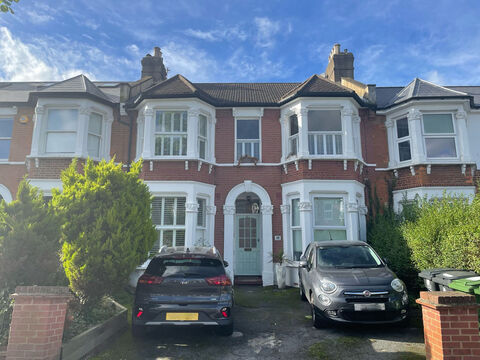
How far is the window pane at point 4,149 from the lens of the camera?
11.8 meters

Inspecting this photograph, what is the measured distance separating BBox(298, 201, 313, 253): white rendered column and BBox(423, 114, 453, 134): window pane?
5171 mm

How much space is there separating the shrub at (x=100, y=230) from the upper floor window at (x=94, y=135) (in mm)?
5511

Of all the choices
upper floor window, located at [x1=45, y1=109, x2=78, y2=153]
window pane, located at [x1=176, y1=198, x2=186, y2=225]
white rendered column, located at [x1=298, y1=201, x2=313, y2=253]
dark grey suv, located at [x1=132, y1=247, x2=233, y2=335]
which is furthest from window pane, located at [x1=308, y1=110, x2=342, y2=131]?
upper floor window, located at [x1=45, y1=109, x2=78, y2=153]

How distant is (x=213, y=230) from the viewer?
36.1 ft

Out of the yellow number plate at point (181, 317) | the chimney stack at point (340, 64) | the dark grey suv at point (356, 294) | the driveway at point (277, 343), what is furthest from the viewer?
the chimney stack at point (340, 64)

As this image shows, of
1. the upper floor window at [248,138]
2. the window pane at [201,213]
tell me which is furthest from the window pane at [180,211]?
the upper floor window at [248,138]

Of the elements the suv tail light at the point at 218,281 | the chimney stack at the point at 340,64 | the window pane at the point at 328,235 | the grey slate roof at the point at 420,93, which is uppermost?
the chimney stack at the point at 340,64

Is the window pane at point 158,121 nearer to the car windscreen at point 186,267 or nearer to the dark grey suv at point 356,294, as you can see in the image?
the car windscreen at point 186,267

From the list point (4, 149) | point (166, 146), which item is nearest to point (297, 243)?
point (166, 146)

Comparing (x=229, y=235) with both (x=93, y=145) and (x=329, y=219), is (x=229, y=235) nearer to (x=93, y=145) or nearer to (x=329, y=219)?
(x=329, y=219)

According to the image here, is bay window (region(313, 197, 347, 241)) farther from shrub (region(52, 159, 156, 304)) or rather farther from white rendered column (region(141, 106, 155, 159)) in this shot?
shrub (region(52, 159, 156, 304))

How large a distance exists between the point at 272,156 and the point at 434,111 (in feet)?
19.7

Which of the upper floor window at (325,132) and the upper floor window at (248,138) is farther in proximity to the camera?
the upper floor window at (248,138)

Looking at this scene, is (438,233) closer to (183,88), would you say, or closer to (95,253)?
(95,253)
